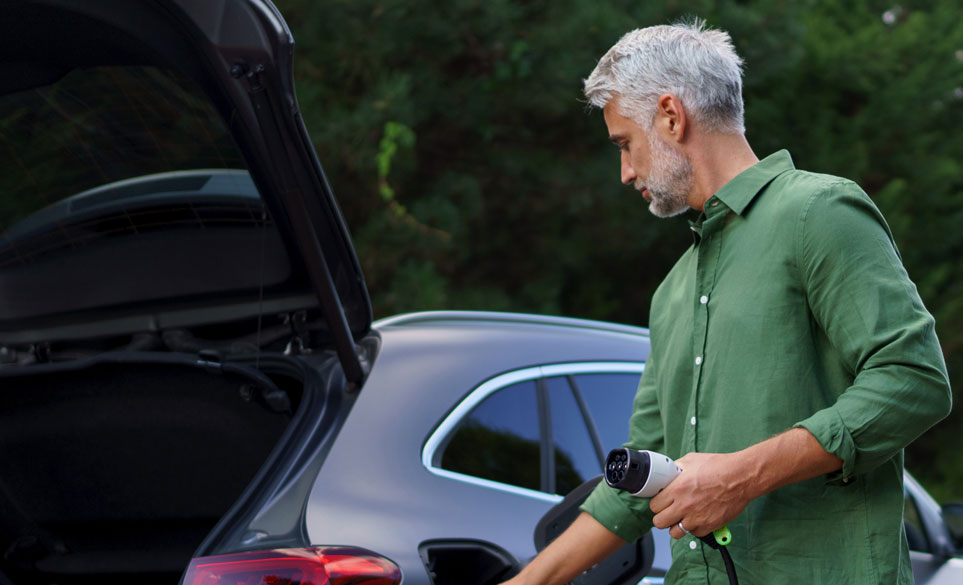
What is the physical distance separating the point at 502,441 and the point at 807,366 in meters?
1.02

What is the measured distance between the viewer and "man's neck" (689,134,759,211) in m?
1.92

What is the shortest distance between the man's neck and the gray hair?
2cm

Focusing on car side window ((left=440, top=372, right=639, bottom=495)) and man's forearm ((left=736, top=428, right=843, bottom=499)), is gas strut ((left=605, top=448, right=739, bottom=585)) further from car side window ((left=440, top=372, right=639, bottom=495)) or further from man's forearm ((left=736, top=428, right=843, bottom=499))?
car side window ((left=440, top=372, right=639, bottom=495))

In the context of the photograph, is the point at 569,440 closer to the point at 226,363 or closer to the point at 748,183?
the point at 226,363

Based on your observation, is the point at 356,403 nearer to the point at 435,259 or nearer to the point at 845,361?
the point at 845,361

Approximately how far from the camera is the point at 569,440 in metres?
2.83

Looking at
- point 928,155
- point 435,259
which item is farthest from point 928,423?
point 928,155

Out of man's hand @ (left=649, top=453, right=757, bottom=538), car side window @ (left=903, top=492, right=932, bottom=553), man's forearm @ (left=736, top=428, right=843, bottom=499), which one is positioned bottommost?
car side window @ (left=903, top=492, right=932, bottom=553)

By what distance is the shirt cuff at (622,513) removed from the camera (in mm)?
2070

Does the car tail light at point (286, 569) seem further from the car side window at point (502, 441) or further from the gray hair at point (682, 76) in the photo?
the gray hair at point (682, 76)

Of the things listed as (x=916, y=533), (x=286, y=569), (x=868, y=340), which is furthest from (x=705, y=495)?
(x=916, y=533)

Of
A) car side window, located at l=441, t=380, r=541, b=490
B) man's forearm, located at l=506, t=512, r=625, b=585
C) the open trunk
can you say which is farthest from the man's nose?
the open trunk

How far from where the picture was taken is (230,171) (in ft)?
8.07

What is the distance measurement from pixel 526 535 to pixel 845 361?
0.98 meters
